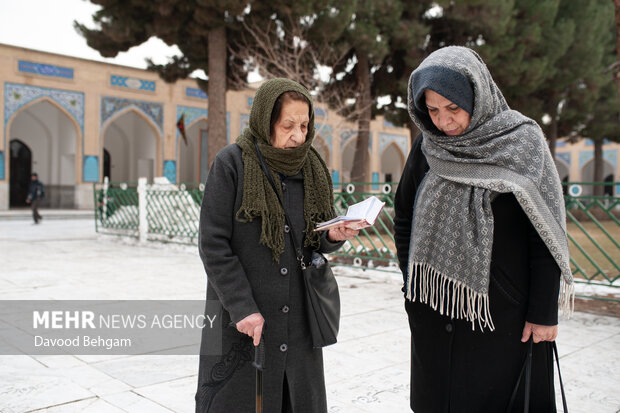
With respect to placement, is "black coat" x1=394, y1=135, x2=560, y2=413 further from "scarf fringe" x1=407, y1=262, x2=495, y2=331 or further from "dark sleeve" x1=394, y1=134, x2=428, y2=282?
"dark sleeve" x1=394, y1=134, x2=428, y2=282

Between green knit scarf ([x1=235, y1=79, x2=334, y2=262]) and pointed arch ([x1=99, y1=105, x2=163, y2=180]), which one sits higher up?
pointed arch ([x1=99, y1=105, x2=163, y2=180])

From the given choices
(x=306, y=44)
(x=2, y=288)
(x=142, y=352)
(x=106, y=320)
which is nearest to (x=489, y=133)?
(x=142, y=352)

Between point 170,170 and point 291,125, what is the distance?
53.5 feet

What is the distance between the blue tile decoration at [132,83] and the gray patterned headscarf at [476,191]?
15927mm

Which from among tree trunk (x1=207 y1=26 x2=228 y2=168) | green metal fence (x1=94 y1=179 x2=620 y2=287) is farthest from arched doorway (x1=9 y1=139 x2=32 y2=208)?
tree trunk (x1=207 y1=26 x2=228 y2=168)

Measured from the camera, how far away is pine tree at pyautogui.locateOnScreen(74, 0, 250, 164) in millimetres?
7941

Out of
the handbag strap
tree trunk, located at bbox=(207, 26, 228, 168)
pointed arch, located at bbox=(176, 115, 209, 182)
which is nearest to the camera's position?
the handbag strap

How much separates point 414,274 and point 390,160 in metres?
24.0

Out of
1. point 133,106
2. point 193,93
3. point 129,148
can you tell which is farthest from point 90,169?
point 193,93

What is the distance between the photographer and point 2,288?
13.9 feet

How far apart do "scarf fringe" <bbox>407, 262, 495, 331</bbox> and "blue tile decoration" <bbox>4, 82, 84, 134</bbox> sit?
50.3 feet

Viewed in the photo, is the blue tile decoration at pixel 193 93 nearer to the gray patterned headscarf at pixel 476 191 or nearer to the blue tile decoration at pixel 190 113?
the blue tile decoration at pixel 190 113

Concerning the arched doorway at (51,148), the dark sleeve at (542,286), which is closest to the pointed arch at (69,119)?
the arched doorway at (51,148)

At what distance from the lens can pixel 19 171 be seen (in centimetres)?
1684
